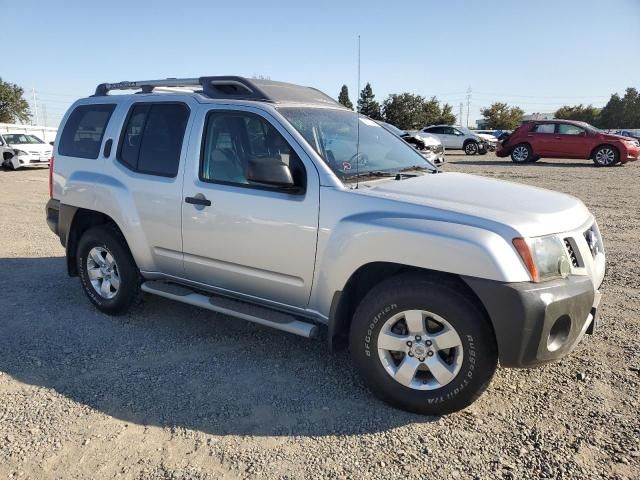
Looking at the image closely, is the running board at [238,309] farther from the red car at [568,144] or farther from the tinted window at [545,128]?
the tinted window at [545,128]

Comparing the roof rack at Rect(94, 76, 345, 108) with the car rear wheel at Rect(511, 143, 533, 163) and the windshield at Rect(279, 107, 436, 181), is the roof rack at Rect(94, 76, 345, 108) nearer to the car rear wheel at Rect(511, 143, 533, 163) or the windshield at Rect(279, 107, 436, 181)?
the windshield at Rect(279, 107, 436, 181)

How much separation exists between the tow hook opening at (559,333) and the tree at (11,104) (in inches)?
2707

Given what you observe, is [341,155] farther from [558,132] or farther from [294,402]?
[558,132]

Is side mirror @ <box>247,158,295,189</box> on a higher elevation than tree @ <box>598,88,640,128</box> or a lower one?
lower

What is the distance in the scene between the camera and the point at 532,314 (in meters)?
2.70

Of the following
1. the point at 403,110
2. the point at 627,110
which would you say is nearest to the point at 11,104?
the point at 403,110

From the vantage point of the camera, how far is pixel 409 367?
3.10 metres

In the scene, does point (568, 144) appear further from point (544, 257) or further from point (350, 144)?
point (544, 257)

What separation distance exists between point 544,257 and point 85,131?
416 centimetres

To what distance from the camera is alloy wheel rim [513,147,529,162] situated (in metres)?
20.2

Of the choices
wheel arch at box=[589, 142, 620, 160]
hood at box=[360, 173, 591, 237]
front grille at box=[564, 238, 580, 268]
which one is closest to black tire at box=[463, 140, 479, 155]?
wheel arch at box=[589, 142, 620, 160]

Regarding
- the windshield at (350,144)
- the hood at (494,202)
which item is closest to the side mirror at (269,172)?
the windshield at (350,144)

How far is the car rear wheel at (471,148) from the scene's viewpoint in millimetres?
27591

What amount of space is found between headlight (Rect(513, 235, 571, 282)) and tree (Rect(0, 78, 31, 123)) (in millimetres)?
68608
